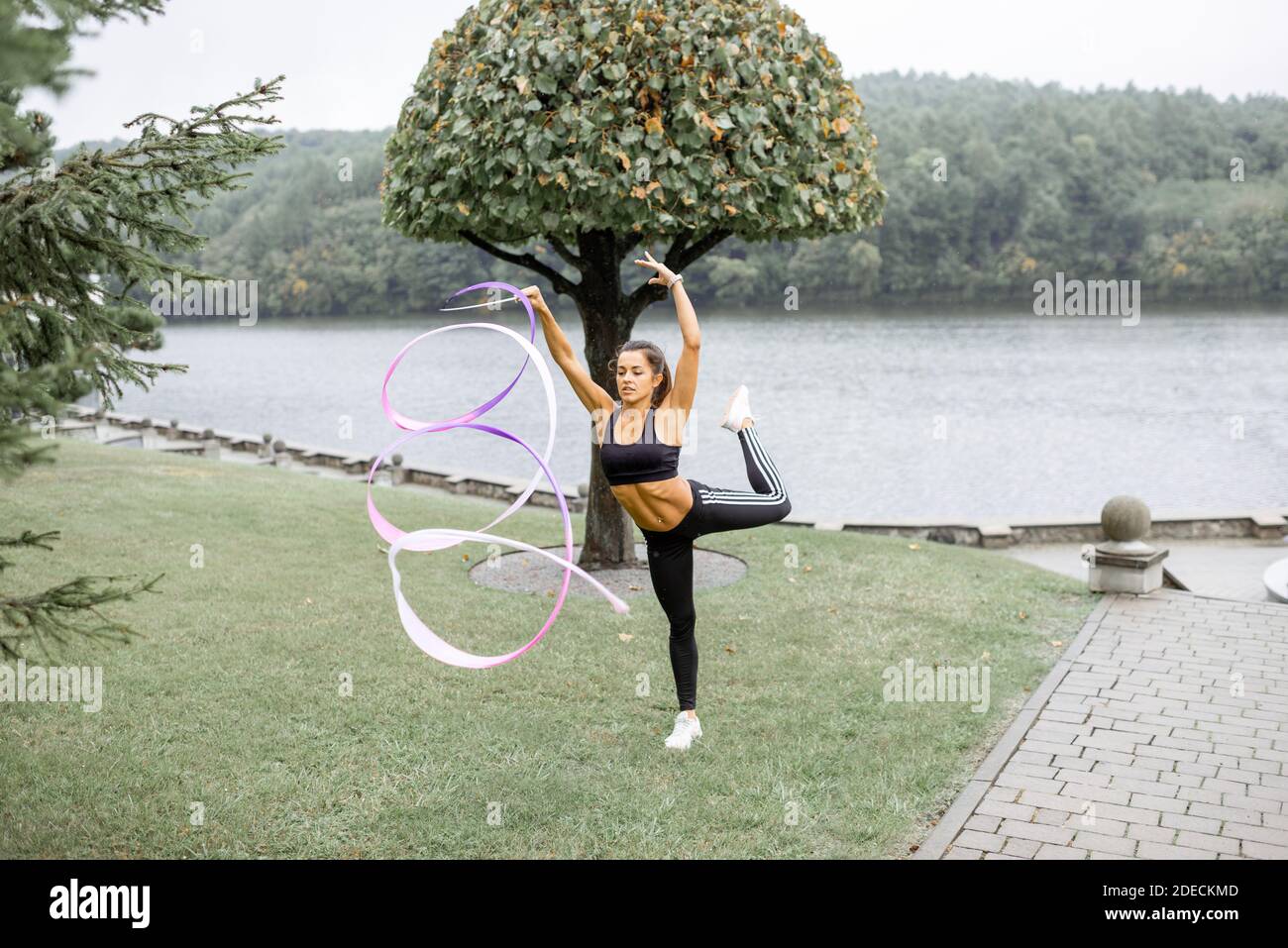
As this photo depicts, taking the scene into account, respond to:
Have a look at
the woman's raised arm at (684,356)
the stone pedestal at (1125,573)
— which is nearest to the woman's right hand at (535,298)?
the woman's raised arm at (684,356)

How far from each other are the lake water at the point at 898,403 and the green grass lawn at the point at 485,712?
10.1m

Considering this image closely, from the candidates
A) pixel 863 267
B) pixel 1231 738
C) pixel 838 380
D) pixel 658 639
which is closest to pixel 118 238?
pixel 658 639

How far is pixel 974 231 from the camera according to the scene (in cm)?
9119

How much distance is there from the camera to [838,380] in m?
50.9

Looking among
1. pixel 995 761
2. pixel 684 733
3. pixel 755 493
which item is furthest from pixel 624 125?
pixel 995 761

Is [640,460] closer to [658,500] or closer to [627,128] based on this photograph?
[658,500]

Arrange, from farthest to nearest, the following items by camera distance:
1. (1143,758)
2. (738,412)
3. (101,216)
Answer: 1. (1143,758)
2. (738,412)
3. (101,216)

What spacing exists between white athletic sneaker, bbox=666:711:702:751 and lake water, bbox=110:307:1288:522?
44.3 feet

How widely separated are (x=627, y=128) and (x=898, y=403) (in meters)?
36.1

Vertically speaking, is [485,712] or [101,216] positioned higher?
[101,216]

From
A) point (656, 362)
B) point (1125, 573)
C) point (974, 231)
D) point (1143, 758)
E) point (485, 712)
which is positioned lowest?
point (1143, 758)

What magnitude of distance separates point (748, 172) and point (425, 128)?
3347 millimetres

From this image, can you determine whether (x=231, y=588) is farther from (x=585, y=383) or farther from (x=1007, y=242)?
(x=1007, y=242)

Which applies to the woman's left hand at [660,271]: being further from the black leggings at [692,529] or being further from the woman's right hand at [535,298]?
the black leggings at [692,529]
